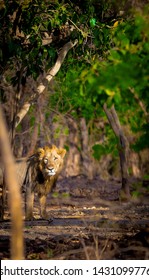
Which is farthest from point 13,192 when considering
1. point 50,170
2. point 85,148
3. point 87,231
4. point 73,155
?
point 73,155

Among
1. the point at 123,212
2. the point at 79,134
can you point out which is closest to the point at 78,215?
the point at 123,212

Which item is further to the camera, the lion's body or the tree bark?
the tree bark

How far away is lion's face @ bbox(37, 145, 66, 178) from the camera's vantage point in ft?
47.1

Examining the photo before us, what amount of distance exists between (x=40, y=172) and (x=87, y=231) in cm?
266

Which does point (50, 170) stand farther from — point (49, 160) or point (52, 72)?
point (52, 72)

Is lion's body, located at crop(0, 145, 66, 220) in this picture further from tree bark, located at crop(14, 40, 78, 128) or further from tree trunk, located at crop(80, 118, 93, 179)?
tree trunk, located at crop(80, 118, 93, 179)

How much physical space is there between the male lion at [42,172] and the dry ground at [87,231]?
31cm

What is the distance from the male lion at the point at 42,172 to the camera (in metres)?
14.4

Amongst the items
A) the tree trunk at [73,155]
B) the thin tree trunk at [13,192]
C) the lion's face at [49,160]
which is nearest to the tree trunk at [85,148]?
the tree trunk at [73,155]

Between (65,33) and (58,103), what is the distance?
31.3ft

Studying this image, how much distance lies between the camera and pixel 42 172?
14.7 metres

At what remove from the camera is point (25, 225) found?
44.7 ft


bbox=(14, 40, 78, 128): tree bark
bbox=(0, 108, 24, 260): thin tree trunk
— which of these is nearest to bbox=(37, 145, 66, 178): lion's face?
bbox=(14, 40, 78, 128): tree bark

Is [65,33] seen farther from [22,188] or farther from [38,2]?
[22,188]
